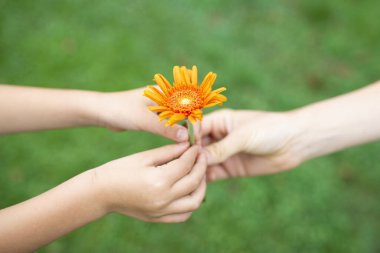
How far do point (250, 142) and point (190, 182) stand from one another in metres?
0.62

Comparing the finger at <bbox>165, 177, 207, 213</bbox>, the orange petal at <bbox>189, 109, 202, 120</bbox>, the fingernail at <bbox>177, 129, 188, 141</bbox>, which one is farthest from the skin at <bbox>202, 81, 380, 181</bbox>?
the orange petal at <bbox>189, 109, 202, 120</bbox>

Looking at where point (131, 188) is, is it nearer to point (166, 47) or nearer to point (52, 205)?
point (52, 205)

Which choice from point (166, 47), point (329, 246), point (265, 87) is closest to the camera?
point (329, 246)

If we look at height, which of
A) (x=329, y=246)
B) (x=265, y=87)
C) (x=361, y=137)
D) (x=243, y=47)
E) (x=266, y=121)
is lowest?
(x=329, y=246)

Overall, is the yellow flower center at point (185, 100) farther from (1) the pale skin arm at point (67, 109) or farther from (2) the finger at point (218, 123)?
(2) the finger at point (218, 123)

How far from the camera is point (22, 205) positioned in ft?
6.46

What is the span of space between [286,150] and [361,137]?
49 centimetres

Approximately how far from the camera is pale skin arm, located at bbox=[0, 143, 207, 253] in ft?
6.34

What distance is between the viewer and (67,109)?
243 cm

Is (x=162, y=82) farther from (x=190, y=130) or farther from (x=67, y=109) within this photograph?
(x=67, y=109)

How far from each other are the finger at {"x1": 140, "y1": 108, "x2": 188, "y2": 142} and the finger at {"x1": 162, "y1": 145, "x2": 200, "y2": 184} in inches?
4.2

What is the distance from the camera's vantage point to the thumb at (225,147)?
2.48m

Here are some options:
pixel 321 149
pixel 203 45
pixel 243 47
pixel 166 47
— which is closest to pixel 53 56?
pixel 166 47

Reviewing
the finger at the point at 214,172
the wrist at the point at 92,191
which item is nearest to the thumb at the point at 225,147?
the finger at the point at 214,172
